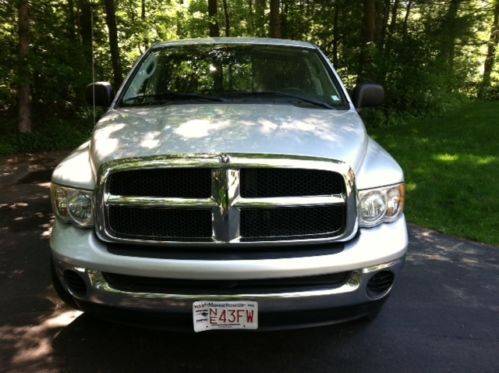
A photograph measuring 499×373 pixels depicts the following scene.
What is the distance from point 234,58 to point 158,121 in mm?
1386

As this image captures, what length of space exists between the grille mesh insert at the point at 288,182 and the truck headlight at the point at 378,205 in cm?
20

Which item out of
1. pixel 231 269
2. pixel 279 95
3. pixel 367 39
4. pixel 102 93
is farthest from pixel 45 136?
pixel 231 269

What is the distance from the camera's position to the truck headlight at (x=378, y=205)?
2869mm

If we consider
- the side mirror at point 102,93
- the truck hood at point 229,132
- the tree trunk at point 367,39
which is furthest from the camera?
the tree trunk at point 367,39

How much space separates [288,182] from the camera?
2.74 meters

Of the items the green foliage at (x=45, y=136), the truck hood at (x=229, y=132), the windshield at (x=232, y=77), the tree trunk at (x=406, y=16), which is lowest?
the green foliage at (x=45, y=136)

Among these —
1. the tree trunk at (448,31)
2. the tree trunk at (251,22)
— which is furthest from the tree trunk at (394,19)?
the tree trunk at (251,22)

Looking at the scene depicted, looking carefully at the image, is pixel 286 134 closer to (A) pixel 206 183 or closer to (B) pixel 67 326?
(A) pixel 206 183

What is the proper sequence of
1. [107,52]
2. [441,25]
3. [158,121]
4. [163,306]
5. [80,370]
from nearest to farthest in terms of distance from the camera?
[163,306]
[80,370]
[158,121]
[441,25]
[107,52]

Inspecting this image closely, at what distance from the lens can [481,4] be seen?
21.3 meters

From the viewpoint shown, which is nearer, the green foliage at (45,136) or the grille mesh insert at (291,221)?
the grille mesh insert at (291,221)

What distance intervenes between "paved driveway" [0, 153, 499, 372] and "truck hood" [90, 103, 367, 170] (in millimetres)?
1214

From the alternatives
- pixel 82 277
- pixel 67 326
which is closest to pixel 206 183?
pixel 82 277

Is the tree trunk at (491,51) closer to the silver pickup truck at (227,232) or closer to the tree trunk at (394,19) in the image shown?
the tree trunk at (394,19)
